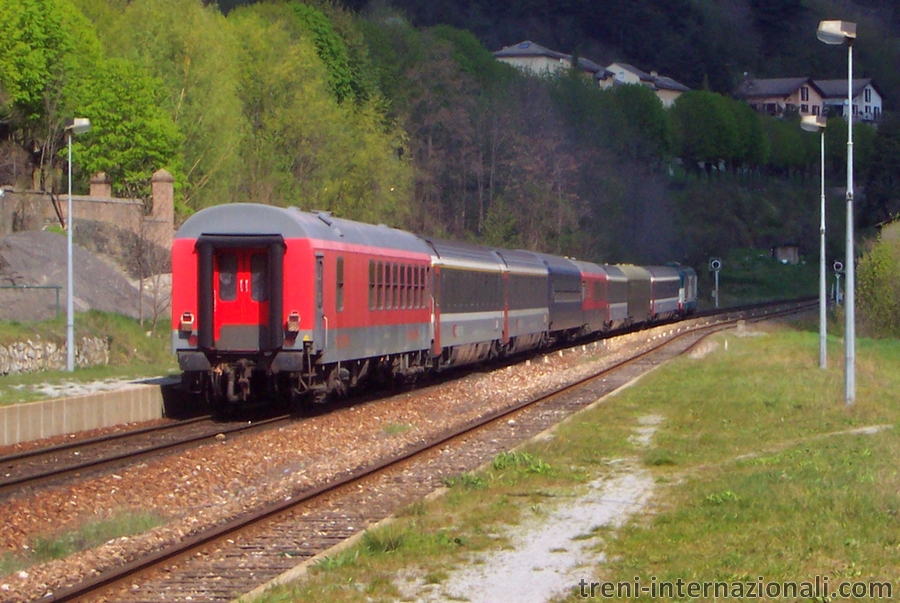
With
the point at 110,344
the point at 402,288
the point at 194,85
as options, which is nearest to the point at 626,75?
the point at 194,85

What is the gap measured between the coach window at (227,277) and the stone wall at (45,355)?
7900 millimetres

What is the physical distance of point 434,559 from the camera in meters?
9.69

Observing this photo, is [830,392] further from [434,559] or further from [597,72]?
[597,72]

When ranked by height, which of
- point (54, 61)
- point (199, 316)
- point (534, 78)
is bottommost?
point (199, 316)

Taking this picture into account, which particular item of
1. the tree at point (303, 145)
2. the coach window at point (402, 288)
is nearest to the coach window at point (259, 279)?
the coach window at point (402, 288)

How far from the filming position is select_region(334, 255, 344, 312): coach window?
20.1 metres

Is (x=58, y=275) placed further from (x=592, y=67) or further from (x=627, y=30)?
(x=627, y=30)

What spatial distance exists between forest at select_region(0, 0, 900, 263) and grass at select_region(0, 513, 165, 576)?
35597mm

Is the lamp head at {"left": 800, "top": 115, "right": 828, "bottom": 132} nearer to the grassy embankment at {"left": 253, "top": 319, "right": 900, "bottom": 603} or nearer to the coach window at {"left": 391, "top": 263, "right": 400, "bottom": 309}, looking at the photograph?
the grassy embankment at {"left": 253, "top": 319, "right": 900, "bottom": 603}

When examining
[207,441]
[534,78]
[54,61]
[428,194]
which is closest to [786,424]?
[207,441]

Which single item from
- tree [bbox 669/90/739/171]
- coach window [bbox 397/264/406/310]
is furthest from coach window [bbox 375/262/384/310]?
tree [bbox 669/90/739/171]

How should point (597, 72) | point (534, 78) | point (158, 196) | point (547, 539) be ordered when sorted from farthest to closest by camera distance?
1. point (597, 72)
2. point (534, 78)
3. point (158, 196)
4. point (547, 539)

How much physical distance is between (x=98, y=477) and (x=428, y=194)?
59.0m

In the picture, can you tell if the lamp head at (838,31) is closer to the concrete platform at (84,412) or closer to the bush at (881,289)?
the concrete platform at (84,412)
